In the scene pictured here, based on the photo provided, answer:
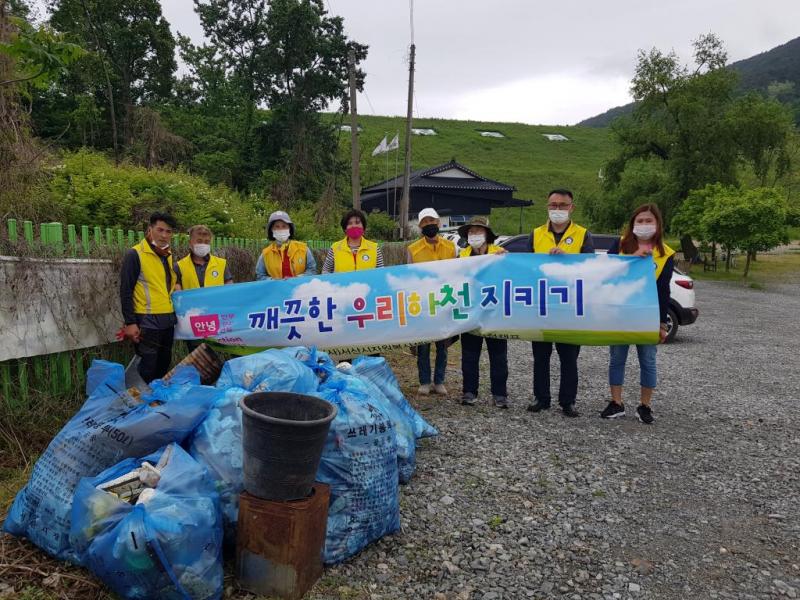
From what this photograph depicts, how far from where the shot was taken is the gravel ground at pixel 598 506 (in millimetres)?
2738

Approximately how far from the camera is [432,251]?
5.50 metres

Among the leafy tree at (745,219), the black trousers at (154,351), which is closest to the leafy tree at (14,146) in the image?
the black trousers at (154,351)

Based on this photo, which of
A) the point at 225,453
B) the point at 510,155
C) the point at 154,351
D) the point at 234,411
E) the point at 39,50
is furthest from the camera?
the point at 510,155

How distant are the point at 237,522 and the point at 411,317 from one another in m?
2.77

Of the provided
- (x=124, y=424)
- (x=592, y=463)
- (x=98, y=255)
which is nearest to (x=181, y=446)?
(x=124, y=424)

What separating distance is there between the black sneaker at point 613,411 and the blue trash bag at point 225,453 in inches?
137

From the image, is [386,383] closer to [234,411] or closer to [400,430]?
[400,430]

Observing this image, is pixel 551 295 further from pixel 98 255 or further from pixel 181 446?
pixel 98 255

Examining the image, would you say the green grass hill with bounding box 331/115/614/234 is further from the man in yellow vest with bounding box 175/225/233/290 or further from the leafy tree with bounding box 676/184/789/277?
the man in yellow vest with bounding box 175/225/233/290

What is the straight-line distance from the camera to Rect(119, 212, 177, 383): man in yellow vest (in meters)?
4.29

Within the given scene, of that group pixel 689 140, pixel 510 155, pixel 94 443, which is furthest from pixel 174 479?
pixel 510 155

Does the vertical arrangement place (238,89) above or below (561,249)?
above

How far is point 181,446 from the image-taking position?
291 cm

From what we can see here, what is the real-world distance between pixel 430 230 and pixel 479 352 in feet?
4.08
